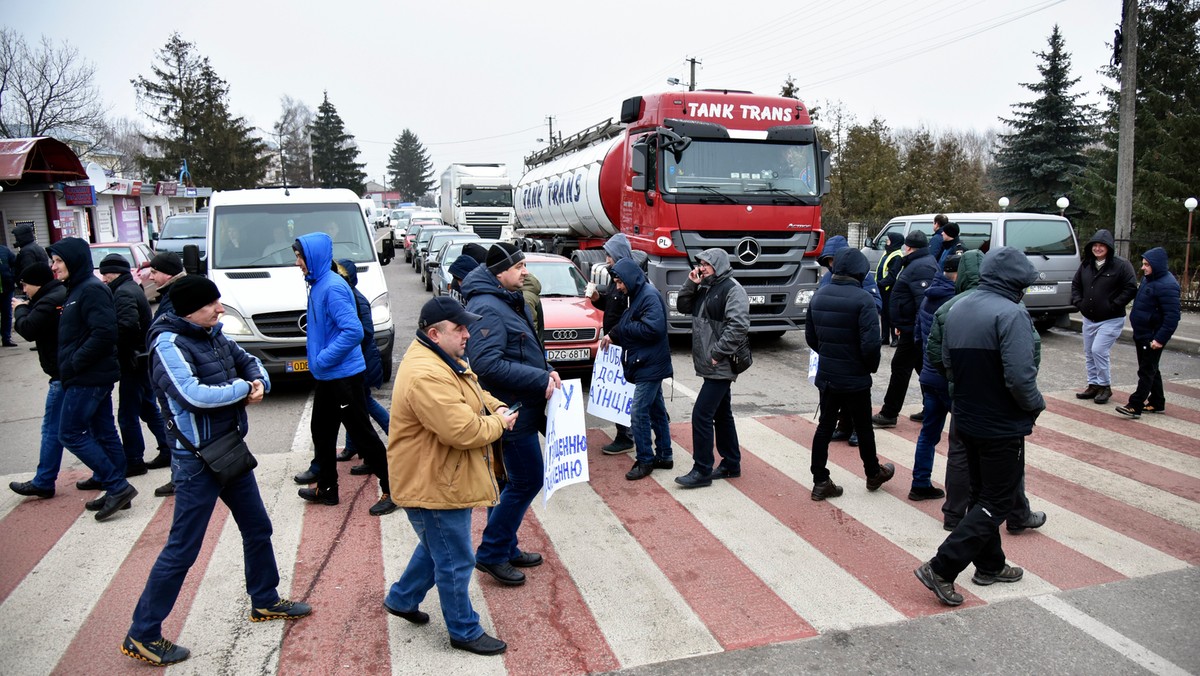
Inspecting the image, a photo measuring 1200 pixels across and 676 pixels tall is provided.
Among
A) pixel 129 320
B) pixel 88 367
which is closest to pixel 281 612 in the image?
pixel 88 367

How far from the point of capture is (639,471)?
261 inches

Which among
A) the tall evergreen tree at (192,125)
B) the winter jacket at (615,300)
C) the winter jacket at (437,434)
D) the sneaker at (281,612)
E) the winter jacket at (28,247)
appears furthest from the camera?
the tall evergreen tree at (192,125)

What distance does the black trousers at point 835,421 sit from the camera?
5945 millimetres

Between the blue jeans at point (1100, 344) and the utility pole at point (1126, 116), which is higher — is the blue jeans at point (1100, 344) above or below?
below

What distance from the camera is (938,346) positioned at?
18.2ft

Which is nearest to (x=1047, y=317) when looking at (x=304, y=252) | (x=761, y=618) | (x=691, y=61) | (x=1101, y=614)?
(x=1101, y=614)

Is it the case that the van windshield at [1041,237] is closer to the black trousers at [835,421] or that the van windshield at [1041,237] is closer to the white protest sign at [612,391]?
the black trousers at [835,421]

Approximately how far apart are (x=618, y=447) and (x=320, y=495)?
2.67 metres

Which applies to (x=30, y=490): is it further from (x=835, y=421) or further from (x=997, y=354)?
(x=997, y=354)

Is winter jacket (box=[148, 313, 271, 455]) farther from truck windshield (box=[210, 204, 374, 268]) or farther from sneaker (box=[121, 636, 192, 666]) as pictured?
truck windshield (box=[210, 204, 374, 268])

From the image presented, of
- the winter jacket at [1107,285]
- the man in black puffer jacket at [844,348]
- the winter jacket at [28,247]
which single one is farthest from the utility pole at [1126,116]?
the winter jacket at [28,247]

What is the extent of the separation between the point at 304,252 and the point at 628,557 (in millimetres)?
3098

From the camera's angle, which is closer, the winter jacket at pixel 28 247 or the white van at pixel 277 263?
the white van at pixel 277 263

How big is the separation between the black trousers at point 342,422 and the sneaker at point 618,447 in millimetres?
2179
